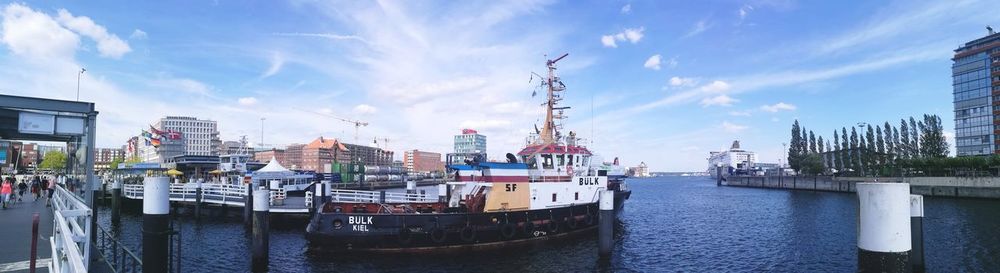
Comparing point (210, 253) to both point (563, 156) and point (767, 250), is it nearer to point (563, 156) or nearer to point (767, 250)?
point (563, 156)

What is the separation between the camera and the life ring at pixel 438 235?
24.1m

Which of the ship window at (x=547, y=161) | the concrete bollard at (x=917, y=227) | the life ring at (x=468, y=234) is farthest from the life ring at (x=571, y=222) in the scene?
the concrete bollard at (x=917, y=227)

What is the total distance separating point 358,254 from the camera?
23453 millimetres

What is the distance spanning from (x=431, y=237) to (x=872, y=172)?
10100cm

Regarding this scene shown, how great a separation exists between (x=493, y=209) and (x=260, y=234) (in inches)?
426

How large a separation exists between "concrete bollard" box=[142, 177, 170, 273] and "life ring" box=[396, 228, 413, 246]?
14637mm

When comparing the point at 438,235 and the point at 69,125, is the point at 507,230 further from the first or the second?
the point at 69,125

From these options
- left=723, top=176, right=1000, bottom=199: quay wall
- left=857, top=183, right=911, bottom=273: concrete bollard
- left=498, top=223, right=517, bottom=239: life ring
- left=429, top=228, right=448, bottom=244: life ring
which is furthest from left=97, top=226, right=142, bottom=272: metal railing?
left=723, top=176, right=1000, bottom=199: quay wall

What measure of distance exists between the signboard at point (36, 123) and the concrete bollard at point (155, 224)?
9471 mm

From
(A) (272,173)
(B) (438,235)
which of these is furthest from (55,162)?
(B) (438,235)

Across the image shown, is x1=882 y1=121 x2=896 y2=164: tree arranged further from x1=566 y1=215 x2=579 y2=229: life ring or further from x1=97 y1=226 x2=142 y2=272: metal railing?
x1=97 y1=226 x2=142 y2=272: metal railing

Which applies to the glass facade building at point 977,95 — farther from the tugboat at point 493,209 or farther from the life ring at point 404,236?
the life ring at point 404,236

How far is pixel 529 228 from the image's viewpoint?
26766mm

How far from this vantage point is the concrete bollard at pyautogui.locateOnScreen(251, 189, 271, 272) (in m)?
21.6
